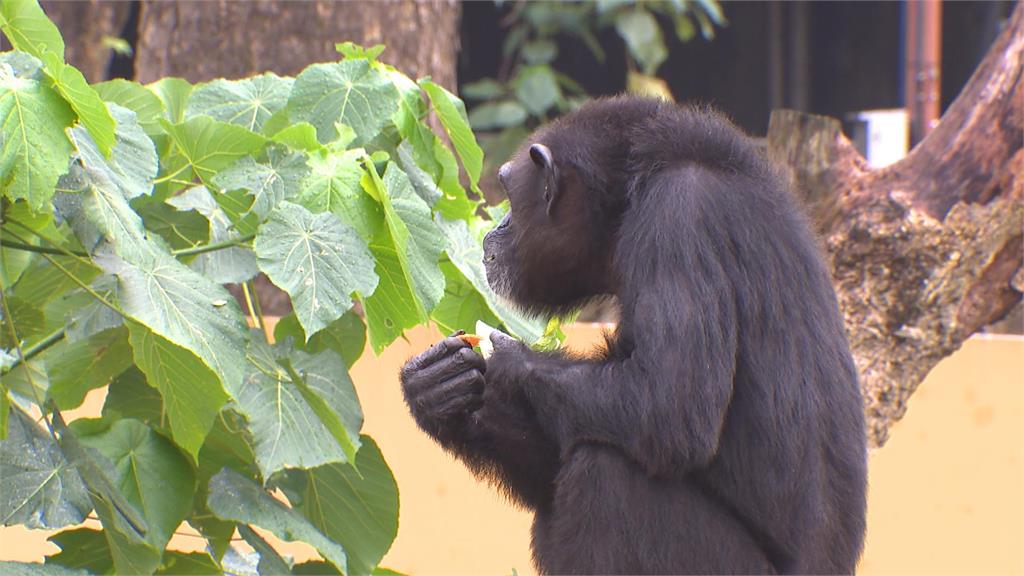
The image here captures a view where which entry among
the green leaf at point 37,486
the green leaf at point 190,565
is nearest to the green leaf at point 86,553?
the green leaf at point 190,565

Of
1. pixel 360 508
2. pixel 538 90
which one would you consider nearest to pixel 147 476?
pixel 360 508

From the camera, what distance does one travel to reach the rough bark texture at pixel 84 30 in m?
9.47

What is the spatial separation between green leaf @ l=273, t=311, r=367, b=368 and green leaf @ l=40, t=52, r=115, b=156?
0.92 metres

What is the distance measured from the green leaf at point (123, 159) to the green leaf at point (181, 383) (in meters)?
0.37

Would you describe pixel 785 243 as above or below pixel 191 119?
below

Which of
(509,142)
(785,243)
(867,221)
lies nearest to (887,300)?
(867,221)

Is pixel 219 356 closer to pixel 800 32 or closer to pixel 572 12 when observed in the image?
pixel 572 12

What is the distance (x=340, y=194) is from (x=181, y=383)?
2.21 feet

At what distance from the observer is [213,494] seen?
3375 millimetres

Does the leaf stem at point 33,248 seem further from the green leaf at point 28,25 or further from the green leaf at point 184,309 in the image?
the green leaf at point 28,25

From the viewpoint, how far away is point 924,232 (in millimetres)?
5000

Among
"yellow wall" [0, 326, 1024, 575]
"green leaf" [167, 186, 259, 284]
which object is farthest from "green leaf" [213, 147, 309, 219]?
"yellow wall" [0, 326, 1024, 575]

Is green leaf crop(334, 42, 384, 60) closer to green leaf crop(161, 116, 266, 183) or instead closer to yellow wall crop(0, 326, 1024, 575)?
green leaf crop(161, 116, 266, 183)

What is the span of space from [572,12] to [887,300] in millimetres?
5198
